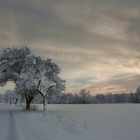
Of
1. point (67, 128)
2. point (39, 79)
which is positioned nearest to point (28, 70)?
point (39, 79)

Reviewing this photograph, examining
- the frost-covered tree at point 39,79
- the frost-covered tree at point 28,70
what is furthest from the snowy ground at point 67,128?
the frost-covered tree at point 28,70

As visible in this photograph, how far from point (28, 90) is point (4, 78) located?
6472 millimetres

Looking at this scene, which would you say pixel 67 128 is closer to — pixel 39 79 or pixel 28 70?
pixel 39 79

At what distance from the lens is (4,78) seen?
5522cm

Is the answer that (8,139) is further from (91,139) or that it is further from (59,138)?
(91,139)

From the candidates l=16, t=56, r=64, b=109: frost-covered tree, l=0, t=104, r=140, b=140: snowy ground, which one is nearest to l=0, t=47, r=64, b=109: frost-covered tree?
l=16, t=56, r=64, b=109: frost-covered tree

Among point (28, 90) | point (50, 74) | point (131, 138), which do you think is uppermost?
point (50, 74)

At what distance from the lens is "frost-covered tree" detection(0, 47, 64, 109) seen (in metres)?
52.8

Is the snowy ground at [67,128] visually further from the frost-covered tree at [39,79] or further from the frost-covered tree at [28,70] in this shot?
the frost-covered tree at [28,70]

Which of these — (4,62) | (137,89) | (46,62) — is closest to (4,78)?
(4,62)

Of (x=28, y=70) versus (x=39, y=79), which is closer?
(x=39, y=79)

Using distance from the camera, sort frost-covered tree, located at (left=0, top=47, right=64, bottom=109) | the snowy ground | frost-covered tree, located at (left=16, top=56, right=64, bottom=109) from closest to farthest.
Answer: the snowy ground, frost-covered tree, located at (left=16, top=56, right=64, bottom=109), frost-covered tree, located at (left=0, top=47, right=64, bottom=109)

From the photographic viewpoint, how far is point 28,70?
54.2 meters

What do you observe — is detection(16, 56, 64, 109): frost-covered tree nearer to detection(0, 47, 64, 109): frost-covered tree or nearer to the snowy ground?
detection(0, 47, 64, 109): frost-covered tree
